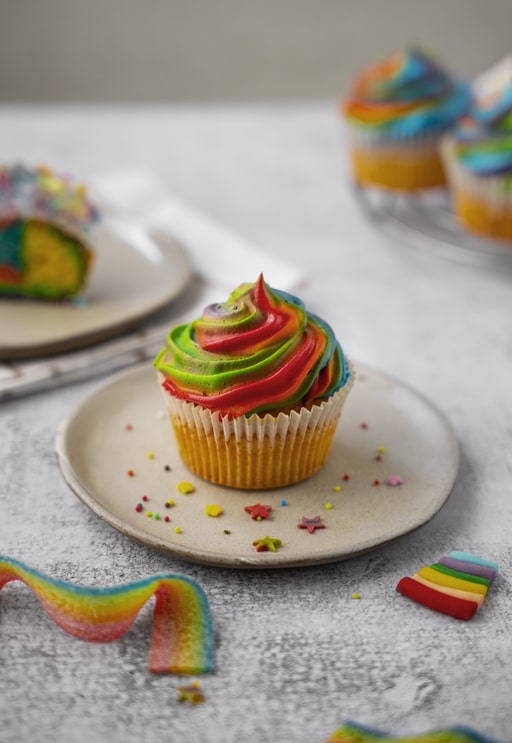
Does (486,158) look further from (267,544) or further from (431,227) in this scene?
(267,544)

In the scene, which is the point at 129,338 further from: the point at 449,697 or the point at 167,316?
the point at 449,697

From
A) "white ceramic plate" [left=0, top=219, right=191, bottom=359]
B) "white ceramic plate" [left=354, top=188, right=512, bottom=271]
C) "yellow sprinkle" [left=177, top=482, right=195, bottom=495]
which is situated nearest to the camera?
"yellow sprinkle" [left=177, top=482, right=195, bottom=495]

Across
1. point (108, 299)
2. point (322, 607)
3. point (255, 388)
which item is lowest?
point (108, 299)

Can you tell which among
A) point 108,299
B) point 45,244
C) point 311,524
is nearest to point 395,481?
point 311,524

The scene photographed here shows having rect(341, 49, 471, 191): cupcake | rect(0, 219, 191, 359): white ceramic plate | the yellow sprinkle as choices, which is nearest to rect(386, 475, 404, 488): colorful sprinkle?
the yellow sprinkle

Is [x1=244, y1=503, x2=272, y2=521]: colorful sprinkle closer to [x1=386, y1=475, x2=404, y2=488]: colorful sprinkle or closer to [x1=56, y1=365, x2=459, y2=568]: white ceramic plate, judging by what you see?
[x1=56, y1=365, x2=459, y2=568]: white ceramic plate

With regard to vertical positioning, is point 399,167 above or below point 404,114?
below

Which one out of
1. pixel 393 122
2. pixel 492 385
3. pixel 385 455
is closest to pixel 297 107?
pixel 393 122
